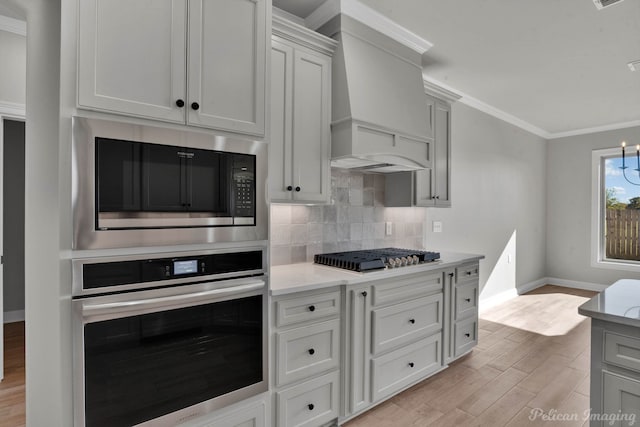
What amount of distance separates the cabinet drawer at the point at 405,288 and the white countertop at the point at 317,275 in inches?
2.6

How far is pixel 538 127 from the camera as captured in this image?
5605 mm

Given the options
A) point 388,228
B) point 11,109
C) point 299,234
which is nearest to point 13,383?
point 11,109

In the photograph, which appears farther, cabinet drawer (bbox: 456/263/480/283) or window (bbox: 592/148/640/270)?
window (bbox: 592/148/640/270)

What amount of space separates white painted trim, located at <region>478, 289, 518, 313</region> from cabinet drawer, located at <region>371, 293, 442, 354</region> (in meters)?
2.10

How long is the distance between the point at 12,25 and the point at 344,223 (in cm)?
306

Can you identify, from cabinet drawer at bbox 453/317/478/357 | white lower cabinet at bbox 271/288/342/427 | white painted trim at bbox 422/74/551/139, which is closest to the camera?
white lower cabinet at bbox 271/288/342/427

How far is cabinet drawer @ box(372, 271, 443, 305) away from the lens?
222 cm

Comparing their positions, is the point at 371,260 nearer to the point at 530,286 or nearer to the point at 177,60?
the point at 177,60

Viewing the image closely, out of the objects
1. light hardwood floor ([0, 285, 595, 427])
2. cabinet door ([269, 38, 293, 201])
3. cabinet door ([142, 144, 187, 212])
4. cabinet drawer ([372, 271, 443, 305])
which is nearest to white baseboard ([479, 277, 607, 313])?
light hardwood floor ([0, 285, 595, 427])

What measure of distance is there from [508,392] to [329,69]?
8.98ft

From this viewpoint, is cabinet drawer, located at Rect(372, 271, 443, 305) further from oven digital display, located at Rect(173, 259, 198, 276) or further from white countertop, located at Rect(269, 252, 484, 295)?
oven digital display, located at Rect(173, 259, 198, 276)

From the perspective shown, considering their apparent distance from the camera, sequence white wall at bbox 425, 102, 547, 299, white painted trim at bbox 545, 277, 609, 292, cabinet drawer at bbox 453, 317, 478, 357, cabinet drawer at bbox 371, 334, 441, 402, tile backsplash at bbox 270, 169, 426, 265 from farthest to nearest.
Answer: white painted trim at bbox 545, 277, 609, 292
white wall at bbox 425, 102, 547, 299
cabinet drawer at bbox 453, 317, 478, 357
tile backsplash at bbox 270, 169, 426, 265
cabinet drawer at bbox 371, 334, 441, 402

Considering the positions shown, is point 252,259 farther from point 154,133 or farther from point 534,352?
point 534,352

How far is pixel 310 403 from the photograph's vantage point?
6.30ft
